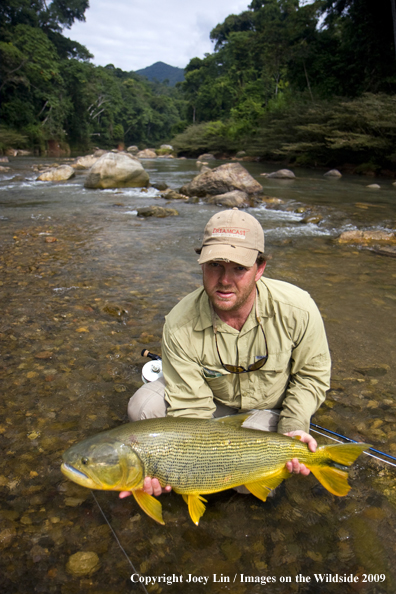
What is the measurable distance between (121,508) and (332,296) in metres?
4.08

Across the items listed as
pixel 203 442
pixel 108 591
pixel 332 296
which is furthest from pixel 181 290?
pixel 108 591

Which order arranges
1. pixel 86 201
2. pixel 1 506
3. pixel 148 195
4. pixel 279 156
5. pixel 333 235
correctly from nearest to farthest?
1. pixel 1 506
2. pixel 333 235
3. pixel 86 201
4. pixel 148 195
5. pixel 279 156

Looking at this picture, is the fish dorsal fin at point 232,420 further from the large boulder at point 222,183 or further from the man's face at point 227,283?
the large boulder at point 222,183

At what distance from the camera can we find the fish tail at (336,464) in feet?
6.55

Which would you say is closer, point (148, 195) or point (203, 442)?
point (203, 442)

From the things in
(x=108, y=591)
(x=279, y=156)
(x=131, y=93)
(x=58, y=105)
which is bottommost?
(x=108, y=591)

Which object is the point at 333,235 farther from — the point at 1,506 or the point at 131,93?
the point at 131,93

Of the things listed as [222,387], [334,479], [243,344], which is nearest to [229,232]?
[243,344]

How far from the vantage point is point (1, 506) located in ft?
7.20

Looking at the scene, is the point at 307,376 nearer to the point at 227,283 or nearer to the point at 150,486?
the point at 227,283

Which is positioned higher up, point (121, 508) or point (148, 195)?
point (148, 195)

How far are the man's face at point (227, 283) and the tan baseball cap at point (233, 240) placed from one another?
0.19 ft

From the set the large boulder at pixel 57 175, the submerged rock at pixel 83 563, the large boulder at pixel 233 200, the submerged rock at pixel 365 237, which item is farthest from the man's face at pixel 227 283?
Answer: the large boulder at pixel 57 175

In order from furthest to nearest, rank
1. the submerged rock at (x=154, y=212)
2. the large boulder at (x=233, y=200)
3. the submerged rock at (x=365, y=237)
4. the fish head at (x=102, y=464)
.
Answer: the large boulder at (x=233, y=200) < the submerged rock at (x=154, y=212) < the submerged rock at (x=365, y=237) < the fish head at (x=102, y=464)
